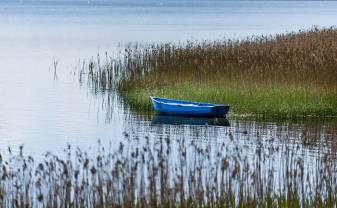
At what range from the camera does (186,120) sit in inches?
1051

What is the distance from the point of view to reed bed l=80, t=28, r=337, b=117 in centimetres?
2650

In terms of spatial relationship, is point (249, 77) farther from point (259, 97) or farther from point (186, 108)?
point (186, 108)

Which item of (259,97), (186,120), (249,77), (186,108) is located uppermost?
(249,77)

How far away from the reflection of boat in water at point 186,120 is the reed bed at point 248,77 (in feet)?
3.31

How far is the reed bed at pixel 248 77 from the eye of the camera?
26500 millimetres

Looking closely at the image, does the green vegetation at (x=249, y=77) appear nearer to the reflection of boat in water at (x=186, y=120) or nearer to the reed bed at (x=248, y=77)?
the reed bed at (x=248, y=77)

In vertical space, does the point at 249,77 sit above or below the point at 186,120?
above

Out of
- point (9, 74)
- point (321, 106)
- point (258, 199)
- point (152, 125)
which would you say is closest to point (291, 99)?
point (321, 106)

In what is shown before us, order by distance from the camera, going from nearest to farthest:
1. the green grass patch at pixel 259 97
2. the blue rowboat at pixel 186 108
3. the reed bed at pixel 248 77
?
the blue rowboat at pixel 186 108, the green grass patch at pixel 259 97, the reed bed at pixel 248 77

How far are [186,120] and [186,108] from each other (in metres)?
0.33

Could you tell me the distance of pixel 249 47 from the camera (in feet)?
104

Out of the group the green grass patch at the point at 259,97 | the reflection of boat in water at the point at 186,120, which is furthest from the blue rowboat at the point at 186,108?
the green grass patch at the point at 259,97

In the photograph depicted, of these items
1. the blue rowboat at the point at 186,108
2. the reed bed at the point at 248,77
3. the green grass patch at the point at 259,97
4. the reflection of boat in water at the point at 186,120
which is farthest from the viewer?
the reed bed at the point at 248,77

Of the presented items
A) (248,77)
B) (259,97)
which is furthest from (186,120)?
(248,77)
